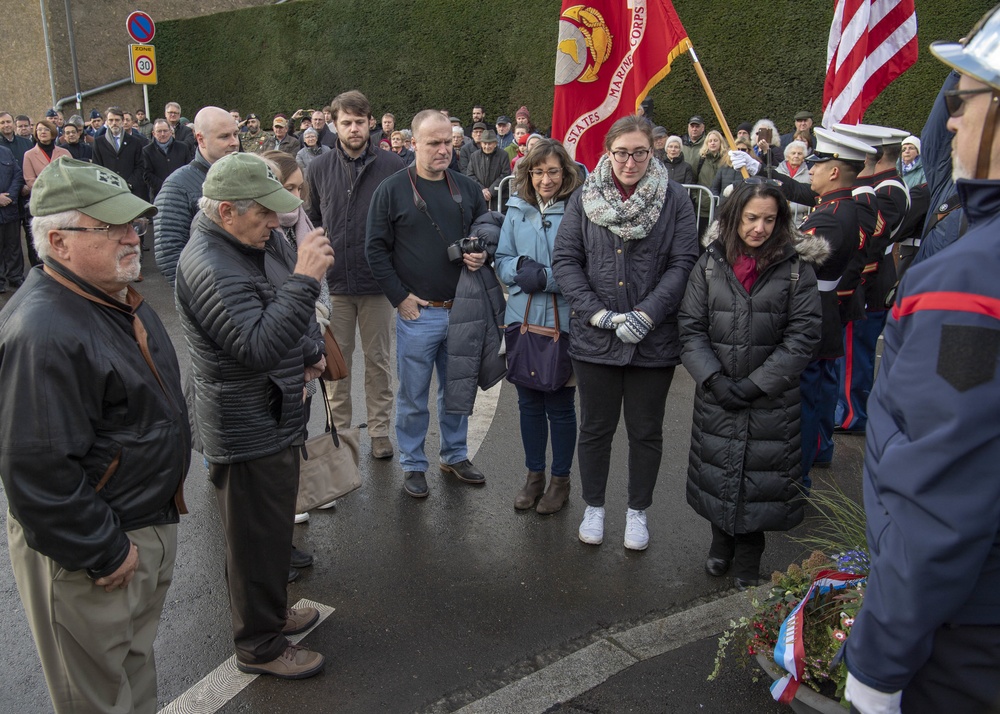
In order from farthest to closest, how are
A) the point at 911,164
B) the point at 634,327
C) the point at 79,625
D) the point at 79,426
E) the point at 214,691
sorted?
the point at 911,164 → the point at 634,327 → the point at 214,691 → the point at 79,625 → the point at 79,426

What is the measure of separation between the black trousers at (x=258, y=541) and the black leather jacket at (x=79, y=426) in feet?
1.81

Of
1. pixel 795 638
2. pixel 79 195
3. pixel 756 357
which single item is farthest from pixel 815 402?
pixel 79 195

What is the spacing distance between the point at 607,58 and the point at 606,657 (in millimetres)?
3882

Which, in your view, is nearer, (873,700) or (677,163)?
(873,700)

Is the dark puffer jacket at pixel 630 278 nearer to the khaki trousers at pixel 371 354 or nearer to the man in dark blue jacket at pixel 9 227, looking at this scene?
the khaki trousers at pixel 371 354

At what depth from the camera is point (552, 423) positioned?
4711 mm

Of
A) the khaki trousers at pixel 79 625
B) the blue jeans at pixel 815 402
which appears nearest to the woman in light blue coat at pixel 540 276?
the blue jeans at pixel 815 402

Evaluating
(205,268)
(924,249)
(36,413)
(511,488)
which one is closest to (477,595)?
(511,488)

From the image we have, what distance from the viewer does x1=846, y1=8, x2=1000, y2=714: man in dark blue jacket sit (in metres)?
1.58

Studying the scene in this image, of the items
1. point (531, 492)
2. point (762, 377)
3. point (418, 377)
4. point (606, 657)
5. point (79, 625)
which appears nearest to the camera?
point (79, 625)

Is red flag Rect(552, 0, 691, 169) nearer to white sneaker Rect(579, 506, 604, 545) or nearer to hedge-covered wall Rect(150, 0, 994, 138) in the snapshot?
white sneaker Rect(579, 506, 604, 545)

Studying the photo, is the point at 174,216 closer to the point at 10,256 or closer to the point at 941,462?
the point at 941,462

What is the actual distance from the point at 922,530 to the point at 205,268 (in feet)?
7.80

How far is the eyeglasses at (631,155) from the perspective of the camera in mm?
4055
